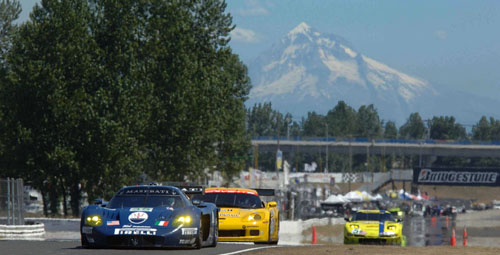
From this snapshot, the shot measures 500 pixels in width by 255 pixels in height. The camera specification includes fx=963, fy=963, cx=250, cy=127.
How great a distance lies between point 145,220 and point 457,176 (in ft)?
530

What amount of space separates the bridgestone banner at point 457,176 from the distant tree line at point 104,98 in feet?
391

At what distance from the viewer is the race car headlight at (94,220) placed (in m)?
17.0

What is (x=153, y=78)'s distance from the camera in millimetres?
52125

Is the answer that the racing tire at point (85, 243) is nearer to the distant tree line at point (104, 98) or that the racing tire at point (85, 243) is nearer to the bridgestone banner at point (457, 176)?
the distant tree line at point (104, 98)

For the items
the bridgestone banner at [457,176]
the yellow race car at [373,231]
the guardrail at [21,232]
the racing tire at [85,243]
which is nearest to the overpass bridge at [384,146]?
the bridgestone banner at [457,176]

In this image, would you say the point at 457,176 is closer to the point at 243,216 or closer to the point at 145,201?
the point at 243,216

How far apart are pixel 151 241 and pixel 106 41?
35310 millimetres

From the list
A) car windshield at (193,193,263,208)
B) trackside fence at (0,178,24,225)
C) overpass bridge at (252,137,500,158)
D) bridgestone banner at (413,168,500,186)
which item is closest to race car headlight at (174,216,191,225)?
car windshield at (193,193,263,208)

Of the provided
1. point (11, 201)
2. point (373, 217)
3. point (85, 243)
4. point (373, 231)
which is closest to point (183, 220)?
point (85, 243)

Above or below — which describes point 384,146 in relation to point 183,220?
above

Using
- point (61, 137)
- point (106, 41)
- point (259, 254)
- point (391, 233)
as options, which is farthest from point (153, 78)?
point (259, 254)

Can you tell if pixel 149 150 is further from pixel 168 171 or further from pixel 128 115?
pixel 128 115

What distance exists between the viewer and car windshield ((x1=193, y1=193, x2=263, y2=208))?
2348cm

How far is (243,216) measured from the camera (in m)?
23.0
